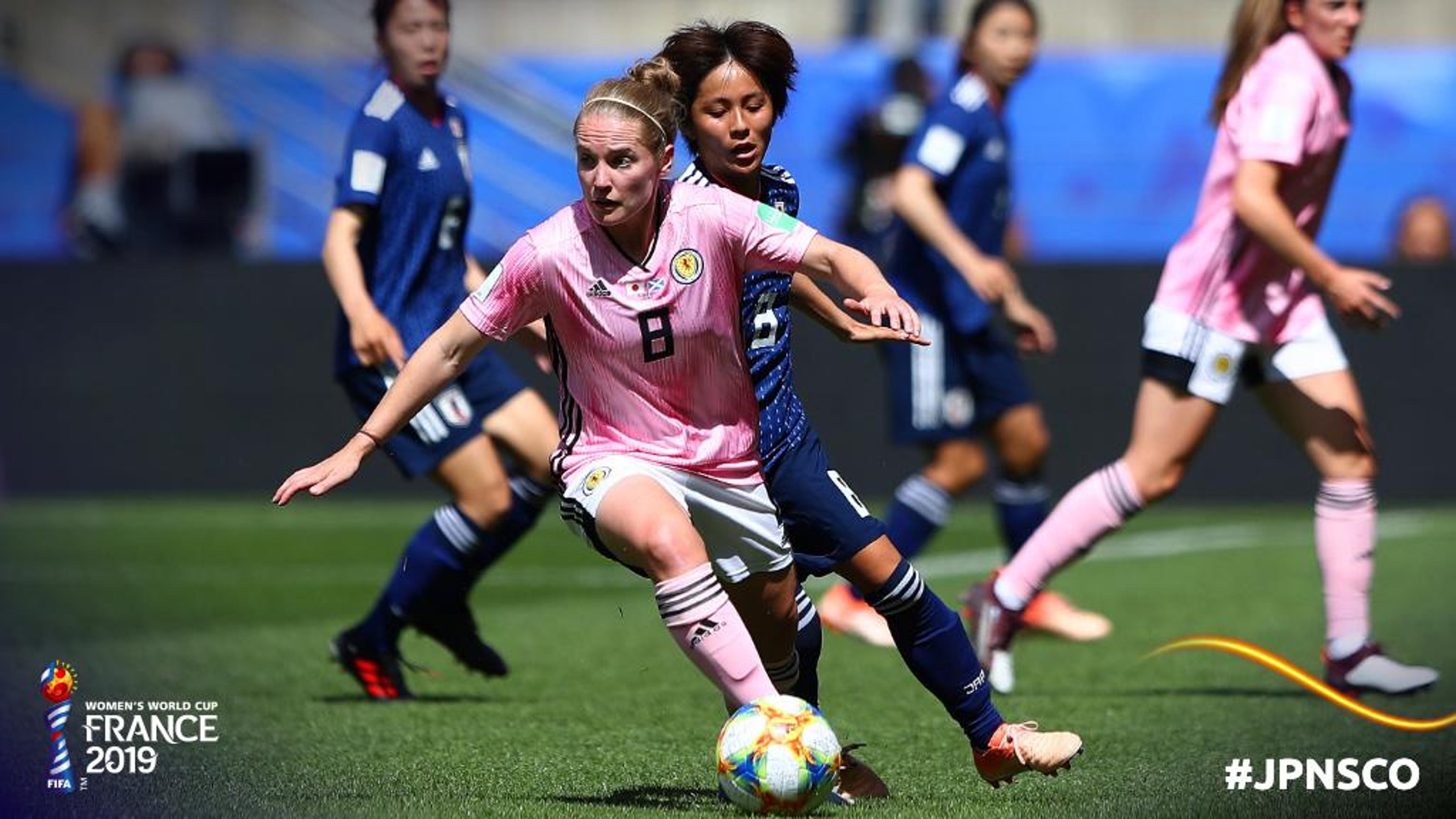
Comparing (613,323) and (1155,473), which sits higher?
(613,323)

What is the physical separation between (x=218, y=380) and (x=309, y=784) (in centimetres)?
1036

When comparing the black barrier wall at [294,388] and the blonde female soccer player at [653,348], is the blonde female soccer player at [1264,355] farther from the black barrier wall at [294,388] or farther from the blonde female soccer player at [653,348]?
the black barrier wall at [294,388]

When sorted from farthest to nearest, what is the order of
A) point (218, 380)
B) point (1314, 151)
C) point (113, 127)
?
1. point (113, 127)
2. point (218, 380)
3. point (1314, 151)

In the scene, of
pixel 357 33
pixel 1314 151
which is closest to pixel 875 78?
pixel 357 33

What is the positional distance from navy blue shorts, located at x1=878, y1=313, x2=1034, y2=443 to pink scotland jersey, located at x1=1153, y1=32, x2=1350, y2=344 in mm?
1753

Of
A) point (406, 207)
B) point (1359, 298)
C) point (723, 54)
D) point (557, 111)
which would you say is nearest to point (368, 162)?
point (406, 207)

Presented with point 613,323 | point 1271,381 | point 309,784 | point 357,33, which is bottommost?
point 357,33

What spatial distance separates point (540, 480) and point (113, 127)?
454 inches

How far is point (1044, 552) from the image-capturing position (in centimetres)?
717

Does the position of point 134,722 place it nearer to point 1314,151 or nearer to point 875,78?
point 1314,151

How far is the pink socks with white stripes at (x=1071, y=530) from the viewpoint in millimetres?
7098

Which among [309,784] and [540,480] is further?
[540,480]

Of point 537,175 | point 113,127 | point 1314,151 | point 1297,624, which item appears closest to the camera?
point 1314,151

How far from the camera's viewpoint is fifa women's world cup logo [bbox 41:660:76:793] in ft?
16.0
